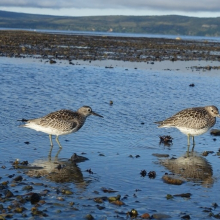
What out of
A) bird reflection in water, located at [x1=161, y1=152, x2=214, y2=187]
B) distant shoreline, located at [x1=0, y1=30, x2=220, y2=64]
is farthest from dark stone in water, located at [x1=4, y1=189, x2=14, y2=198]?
distant shoreline, located at [x1=0, y1=30, x2=220, y2=64]

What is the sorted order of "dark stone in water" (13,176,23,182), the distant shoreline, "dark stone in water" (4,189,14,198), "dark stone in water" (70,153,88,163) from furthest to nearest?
the distant shoreline
"dark stone in water" (70,153,88,163)
"dark stone in water" (13,176,23,182)
"dark stone in water" (4,189,14,198)

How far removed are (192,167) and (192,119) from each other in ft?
8.64

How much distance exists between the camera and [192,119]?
1551cm

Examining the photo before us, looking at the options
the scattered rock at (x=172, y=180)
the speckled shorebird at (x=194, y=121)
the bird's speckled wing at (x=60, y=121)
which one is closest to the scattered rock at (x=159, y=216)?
the scattered rock at (x=172, y=180)

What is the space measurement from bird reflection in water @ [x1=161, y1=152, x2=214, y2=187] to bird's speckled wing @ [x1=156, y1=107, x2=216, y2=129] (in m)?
1.09

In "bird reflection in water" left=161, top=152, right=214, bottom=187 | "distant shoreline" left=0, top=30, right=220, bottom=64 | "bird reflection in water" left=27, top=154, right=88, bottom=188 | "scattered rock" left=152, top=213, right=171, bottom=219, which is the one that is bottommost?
"bird reflection in water" left=161, top=152, right=214, bottom=187

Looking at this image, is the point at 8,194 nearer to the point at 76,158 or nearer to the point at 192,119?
the point at 76,158

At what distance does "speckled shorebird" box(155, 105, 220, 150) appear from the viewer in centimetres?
1545

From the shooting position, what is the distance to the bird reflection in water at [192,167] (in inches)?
475

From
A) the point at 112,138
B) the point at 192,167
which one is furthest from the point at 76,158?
the point at 192,167

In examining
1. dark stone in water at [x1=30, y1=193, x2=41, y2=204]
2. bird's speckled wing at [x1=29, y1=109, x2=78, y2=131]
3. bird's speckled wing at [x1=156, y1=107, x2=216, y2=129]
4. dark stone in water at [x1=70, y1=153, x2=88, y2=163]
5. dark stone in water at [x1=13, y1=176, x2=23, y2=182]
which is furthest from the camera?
bird's speckled wing at [x1=156, y1=107, x2=216, y2=129]

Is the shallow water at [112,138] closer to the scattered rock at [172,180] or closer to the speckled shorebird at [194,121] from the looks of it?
the scattered rock at [172,180]

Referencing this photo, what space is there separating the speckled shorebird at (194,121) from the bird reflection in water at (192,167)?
0.99 metres

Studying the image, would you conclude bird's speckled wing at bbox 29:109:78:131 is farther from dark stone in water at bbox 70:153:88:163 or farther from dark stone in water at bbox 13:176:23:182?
dark stone in water at bbox 13:176:23:182
